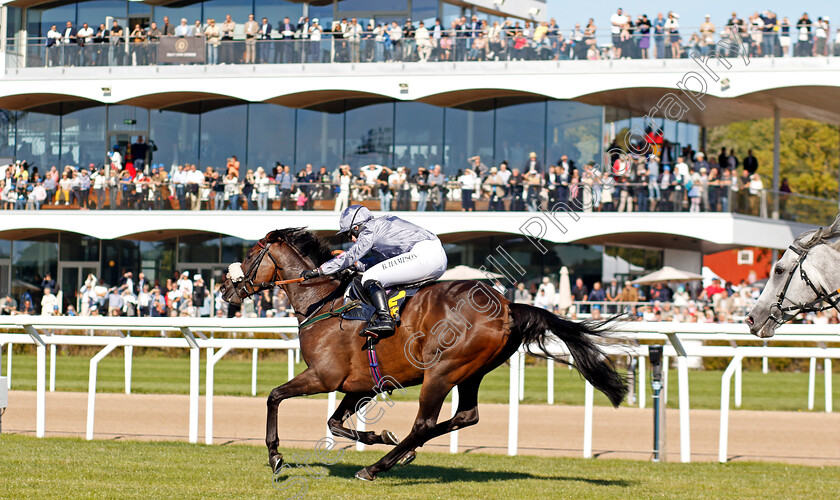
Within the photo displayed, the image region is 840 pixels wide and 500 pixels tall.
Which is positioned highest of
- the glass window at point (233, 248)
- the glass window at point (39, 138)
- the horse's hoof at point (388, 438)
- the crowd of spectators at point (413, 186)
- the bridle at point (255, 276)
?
the glass window at point (39, 138)

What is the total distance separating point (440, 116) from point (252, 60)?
178 inches

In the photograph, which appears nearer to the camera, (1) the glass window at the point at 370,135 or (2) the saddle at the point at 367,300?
(2) the saddle at the point at 367,300

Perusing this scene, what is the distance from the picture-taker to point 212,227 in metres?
24.2

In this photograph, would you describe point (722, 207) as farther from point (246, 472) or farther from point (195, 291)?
point (246, 472)

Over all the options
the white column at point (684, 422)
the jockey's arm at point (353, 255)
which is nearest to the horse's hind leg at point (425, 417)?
the jockey's arm at point (353, 255)

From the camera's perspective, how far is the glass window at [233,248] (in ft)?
84.2

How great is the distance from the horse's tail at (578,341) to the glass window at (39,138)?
931 inches

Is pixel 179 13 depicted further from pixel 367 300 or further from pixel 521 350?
pixel 367 300

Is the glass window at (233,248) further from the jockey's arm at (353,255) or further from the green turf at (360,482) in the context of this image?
the jockey's arm at (353,255)

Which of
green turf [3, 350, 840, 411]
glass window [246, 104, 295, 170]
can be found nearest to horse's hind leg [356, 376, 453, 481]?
green turf [3, 350, 840, 411]

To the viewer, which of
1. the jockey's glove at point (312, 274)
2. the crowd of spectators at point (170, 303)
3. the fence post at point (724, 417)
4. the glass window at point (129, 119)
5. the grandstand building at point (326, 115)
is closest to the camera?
the jockey's glove at point (312, 274)

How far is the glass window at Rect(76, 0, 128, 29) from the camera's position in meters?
27.6

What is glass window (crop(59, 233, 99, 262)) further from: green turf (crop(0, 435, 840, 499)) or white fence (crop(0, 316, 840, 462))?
green turf (crop(0, 435, 840, 499))

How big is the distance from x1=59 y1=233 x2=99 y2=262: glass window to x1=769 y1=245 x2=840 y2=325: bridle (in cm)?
2390
